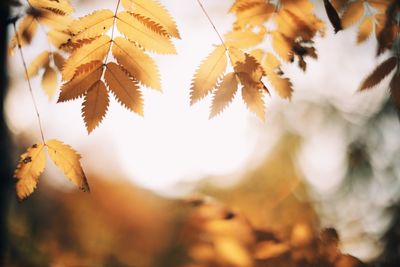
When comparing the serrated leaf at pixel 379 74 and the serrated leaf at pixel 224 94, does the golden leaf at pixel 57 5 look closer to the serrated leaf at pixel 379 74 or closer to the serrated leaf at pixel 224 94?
the serrated leaf at pixel 224 94

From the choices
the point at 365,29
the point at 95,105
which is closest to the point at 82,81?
the point at 95,105

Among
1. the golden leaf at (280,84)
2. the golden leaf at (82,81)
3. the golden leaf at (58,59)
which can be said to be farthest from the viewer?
the golden leaf at (58,59)

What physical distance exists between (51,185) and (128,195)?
3.22m

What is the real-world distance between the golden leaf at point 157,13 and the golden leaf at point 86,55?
6.3 inches

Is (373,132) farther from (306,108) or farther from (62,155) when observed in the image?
(62,155)

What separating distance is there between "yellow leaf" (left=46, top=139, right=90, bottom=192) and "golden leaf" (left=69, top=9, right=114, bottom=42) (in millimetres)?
433

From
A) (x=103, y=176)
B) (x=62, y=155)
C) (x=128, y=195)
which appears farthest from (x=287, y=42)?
(x=103, y=176)

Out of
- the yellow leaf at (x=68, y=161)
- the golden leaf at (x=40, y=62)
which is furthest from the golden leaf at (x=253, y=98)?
the golden leaf at (x=40, y=62)

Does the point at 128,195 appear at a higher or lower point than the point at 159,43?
higher

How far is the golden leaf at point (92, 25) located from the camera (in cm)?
104

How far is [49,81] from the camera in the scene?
5.95 feet

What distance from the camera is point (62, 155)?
47.8 inches

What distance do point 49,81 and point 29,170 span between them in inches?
30.6

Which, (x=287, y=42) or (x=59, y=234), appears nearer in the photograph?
(x=287, y=42)
